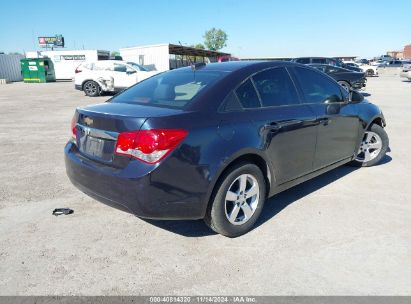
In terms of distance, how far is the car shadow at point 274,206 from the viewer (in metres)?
3.38

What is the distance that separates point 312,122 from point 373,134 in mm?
1981

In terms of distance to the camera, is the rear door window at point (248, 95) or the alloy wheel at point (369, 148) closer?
the rear door window at point (248, 95)

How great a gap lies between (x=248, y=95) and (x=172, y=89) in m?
0.78

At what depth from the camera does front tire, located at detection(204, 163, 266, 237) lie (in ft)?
9.88

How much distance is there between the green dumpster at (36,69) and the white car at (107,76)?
1649 centimetres

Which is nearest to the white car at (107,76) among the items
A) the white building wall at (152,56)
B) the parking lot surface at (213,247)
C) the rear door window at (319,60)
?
the rear door window at (319,60)

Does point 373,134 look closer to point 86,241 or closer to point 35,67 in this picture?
point 86,241

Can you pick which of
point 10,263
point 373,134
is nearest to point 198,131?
point 10,263

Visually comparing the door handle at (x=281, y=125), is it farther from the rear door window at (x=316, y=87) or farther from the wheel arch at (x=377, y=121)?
the wheel arch at (x=377, y=121)

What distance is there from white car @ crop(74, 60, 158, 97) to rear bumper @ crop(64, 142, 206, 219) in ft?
44.0

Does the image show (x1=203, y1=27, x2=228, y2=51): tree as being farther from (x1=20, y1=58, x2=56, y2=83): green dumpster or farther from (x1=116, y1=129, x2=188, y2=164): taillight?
(x1=116, y1=129, x2=188, y2=164): taillight

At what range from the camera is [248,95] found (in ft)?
10.7

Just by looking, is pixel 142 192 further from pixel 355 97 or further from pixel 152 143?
pixel 355 97

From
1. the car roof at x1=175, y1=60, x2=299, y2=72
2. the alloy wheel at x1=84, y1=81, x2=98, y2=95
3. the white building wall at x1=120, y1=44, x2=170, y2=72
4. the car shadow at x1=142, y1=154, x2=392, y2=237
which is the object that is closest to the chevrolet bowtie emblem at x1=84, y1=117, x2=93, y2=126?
the car shadow at x1=142, y1=154, x2=392, y2=237
